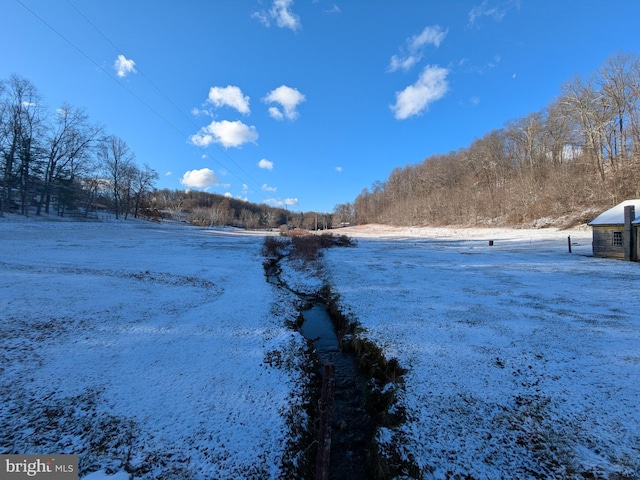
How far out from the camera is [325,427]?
8.75 feet

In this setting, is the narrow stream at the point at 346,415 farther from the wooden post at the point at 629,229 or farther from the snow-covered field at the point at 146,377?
the wooden post at the point at 629,229

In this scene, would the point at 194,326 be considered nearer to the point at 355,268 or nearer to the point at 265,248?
the point at 355,268

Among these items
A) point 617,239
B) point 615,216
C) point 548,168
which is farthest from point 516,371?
point 548,168

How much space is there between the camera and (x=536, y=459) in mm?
3621

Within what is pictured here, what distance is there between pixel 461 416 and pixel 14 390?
7913mm

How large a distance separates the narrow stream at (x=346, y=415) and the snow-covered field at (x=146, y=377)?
2.87ft

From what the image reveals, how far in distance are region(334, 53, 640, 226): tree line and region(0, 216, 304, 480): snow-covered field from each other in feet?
134

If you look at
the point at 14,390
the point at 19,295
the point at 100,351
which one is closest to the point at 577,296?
the point at 100,351

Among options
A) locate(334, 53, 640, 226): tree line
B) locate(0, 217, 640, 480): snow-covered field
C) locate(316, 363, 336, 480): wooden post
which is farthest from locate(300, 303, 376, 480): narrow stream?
locate(334, 53, 640, 226): tree line
